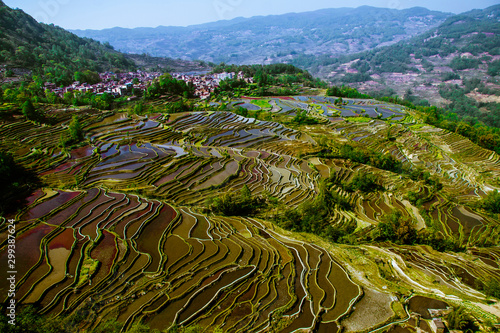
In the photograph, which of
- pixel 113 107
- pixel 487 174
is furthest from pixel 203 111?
pixel 487 174

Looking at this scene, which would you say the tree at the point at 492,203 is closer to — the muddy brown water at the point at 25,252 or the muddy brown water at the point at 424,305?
the muddy brown water at the point at 424,305

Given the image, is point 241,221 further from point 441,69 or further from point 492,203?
point 441,69

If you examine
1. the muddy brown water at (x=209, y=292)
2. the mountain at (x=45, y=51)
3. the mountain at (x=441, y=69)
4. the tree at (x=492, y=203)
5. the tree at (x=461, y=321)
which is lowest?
the mountain at (x=441, y=69)

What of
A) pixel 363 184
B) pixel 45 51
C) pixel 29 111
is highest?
pixel 45 51

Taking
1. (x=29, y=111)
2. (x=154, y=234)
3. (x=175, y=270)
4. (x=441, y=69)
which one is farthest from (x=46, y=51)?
(x=441, y=69)

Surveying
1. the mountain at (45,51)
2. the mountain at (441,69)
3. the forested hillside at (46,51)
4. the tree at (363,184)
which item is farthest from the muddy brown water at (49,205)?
the mountain at (441,69)

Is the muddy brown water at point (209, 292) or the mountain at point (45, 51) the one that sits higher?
Result: the mountain at point (45, 51)
